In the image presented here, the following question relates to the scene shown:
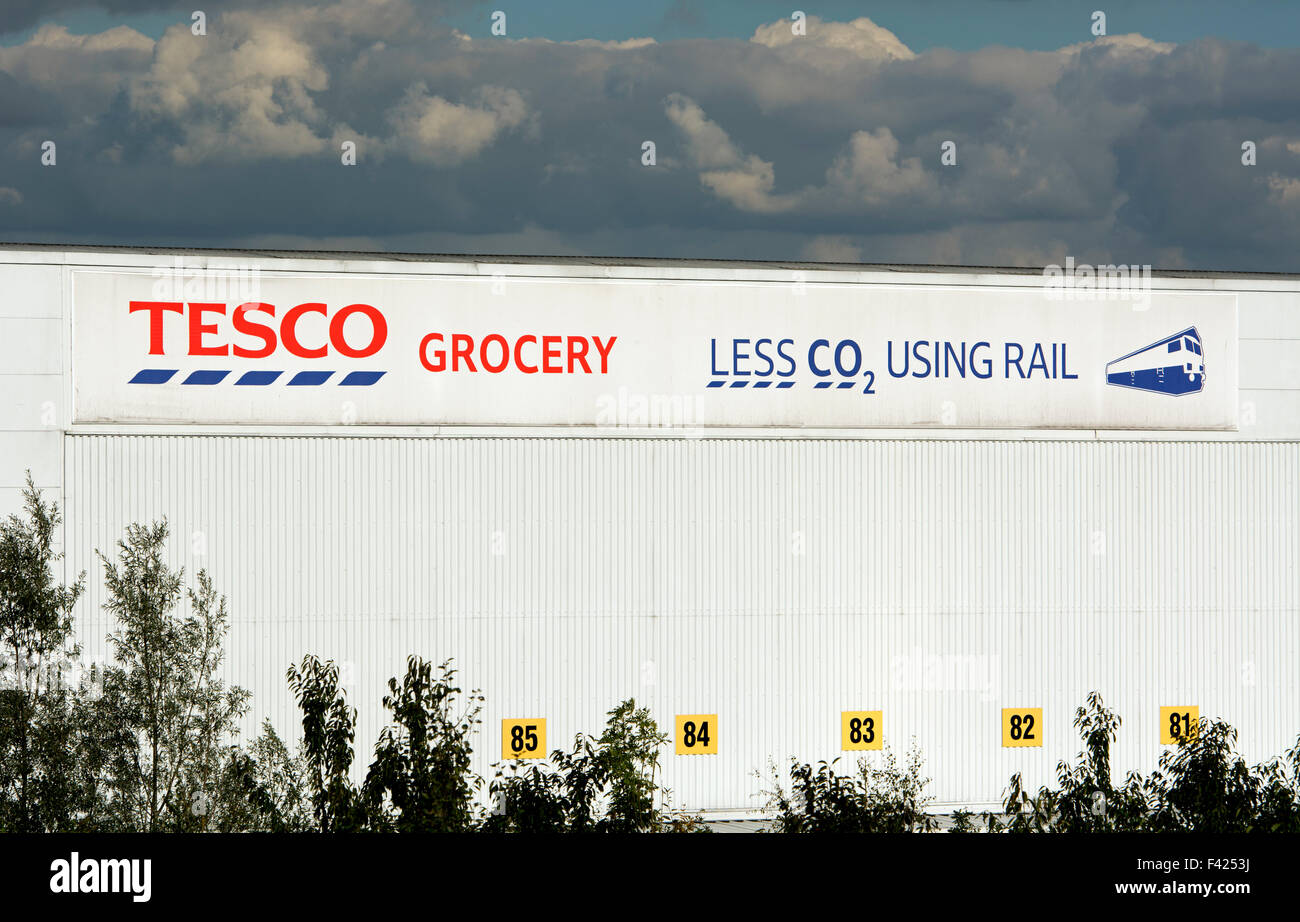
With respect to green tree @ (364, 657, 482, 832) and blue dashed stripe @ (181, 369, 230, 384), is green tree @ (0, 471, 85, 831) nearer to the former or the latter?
blue dashed stripe @ (181, 369, 230, 384)

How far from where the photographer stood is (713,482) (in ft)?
89.3

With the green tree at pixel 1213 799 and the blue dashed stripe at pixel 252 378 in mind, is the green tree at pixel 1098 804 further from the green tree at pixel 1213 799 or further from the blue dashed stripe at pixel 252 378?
the blue dashed stripe at pixel 252 378

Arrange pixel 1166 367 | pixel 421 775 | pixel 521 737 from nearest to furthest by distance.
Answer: pixel 421 775
pixel 521 737
pixel 1166 367

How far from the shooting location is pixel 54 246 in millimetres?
25016

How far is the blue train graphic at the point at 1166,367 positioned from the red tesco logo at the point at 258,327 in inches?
589

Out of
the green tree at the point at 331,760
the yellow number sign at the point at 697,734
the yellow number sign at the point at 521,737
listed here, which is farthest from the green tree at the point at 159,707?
the yellow number sign at the point at 697,734

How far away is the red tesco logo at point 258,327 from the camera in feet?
82.9

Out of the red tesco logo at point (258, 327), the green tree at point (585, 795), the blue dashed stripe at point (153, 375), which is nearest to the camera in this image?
the green tree at point (585, 795)

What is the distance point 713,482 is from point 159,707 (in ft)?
37.9

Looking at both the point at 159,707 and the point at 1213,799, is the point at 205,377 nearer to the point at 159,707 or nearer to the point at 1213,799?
the point at 159,707

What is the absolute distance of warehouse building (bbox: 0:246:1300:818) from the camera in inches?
997

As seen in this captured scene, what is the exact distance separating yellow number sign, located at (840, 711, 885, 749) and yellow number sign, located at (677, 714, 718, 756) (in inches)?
100

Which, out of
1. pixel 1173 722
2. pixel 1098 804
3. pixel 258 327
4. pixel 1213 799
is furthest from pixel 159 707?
pixel 1173 722

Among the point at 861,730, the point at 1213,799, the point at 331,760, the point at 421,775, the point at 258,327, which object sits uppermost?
the point at 258,327
